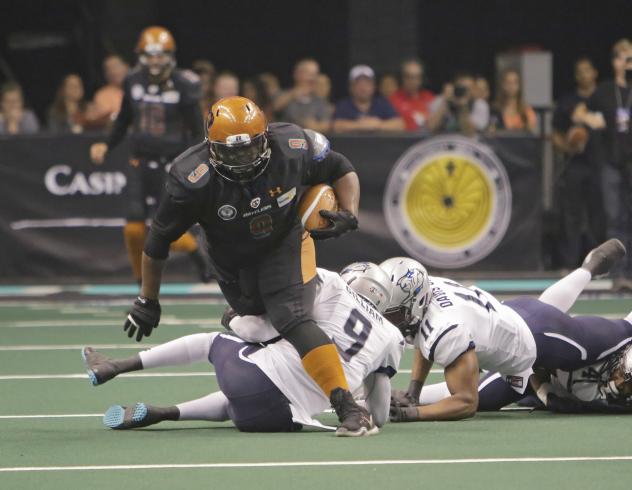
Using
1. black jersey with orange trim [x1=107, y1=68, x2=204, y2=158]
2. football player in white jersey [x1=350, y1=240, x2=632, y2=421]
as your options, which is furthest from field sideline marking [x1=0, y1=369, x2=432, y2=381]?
black jersey with orange trim [x1=107, y1=68, x2=204, y2=158]

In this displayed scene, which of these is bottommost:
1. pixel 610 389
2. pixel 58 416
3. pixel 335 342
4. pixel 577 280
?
pixel 58 416

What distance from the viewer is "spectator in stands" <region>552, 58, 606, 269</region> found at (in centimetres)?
1402

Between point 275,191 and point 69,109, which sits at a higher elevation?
point 275,191

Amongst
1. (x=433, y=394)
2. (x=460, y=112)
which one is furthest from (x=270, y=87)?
(x=433, y=394)

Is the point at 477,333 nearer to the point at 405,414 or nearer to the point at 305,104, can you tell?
the point at 405,414

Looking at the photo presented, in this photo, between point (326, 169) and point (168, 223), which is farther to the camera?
point (326, 169)

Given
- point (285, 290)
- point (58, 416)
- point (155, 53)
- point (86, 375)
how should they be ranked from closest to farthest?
point (285, 290), point (58, 416), point (86, 375), point (155, 53)

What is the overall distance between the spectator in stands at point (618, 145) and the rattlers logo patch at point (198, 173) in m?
6.92

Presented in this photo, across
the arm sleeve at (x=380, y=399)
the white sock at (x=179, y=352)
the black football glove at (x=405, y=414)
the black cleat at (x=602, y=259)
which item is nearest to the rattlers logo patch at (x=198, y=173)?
the white sock at (x=179, y=352)

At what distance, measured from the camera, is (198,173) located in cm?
666

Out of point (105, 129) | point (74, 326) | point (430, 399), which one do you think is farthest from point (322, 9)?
point (430, 399)

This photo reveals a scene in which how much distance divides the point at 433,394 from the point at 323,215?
3.94 ft

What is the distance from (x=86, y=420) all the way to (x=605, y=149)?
7.33m

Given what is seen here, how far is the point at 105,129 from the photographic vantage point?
14.1 meters
